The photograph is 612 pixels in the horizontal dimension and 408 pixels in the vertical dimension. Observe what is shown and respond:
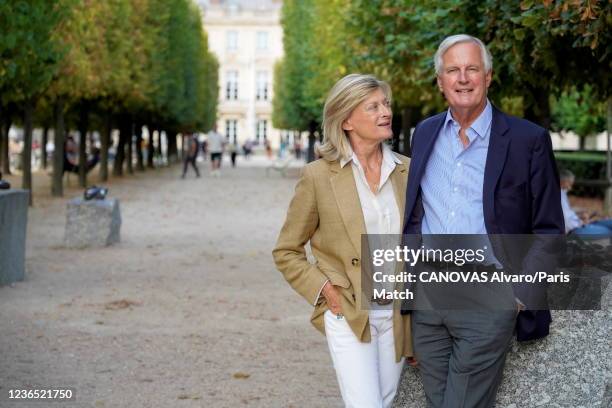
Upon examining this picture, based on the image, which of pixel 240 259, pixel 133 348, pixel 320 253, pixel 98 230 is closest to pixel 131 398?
pixel 133 348

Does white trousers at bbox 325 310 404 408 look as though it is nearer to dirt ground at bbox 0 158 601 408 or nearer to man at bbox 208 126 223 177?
dirt ground at bbox 0 158 601 408

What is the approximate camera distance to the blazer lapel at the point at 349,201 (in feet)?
13.6

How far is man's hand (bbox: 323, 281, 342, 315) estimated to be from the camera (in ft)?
13.6

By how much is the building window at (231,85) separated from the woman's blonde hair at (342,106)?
122216 millimetres

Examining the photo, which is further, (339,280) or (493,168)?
(339,280)

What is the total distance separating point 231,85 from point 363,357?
405 feet

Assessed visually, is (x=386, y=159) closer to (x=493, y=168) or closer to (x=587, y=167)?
(x=493, y=168)

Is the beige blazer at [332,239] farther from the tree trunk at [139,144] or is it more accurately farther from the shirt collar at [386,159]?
the tree trunk at [139,144]

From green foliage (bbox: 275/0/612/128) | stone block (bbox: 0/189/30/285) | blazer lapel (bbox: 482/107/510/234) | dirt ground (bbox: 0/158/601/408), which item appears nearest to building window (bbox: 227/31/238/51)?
green foliage (bbox: 275/0/612/128)

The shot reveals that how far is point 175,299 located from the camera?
1149 centimetres

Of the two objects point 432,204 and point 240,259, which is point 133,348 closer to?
point 432,204

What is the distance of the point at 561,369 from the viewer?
434 centimetres

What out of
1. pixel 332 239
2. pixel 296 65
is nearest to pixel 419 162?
pixel 332 239

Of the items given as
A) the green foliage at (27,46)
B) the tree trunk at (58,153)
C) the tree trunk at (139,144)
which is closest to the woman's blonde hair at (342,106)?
the green foliage at (27,46)
